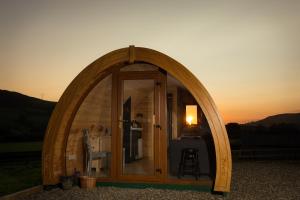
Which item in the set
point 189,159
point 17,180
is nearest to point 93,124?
point 189,159

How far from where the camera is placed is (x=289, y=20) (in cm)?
989

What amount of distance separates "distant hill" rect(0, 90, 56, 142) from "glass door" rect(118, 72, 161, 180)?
28.6m

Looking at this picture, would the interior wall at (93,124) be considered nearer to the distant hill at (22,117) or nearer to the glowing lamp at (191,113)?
the glowing lamp at (191,113)

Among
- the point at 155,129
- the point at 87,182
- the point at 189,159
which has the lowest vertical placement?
the point at 87,182

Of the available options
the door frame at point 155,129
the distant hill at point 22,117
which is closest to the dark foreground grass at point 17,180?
the door frame at point 155,129

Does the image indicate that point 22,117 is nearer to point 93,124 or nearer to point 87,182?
point 93,124

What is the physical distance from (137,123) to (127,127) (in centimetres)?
57

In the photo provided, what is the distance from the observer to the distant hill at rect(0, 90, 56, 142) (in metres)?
34.8

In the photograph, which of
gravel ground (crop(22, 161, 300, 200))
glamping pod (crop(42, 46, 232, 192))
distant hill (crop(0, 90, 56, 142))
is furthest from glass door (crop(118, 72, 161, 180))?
distant hill (crop(0, 90, 56, 142))

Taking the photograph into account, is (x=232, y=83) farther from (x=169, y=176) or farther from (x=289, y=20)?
(x=169, y=176)

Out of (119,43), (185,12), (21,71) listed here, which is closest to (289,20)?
(185,12)

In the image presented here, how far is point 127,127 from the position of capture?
707cm

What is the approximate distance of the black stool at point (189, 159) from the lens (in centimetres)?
680

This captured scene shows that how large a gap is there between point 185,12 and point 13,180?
6604mm
